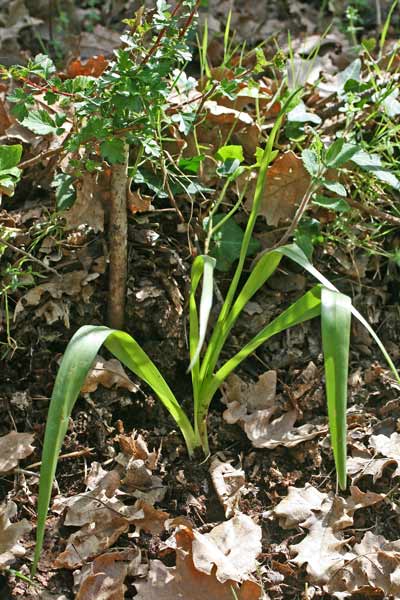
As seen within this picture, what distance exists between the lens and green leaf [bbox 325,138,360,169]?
175cm

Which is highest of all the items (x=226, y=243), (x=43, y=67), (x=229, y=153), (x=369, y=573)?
(x=43, y=67)

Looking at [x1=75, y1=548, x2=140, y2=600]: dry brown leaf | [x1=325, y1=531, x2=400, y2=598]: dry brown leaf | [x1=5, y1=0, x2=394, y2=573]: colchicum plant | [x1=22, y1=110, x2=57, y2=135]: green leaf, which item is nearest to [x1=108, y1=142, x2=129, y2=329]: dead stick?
[x1=5, y1=0, x2=394, y2=573]: colchicum plant

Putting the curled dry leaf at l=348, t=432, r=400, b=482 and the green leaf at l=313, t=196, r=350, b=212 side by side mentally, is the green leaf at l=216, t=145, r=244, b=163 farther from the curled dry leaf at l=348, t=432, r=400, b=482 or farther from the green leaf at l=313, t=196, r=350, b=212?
the curled dry leaf at l=348, t=432, r=400, b=482

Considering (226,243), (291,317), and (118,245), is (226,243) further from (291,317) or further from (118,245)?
(291,317)

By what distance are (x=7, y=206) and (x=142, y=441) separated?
0.73 metres

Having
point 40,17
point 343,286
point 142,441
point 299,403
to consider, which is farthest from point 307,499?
point 40,17

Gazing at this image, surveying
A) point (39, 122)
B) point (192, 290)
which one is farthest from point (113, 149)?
point (192, 290)

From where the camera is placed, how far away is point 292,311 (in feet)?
4.97

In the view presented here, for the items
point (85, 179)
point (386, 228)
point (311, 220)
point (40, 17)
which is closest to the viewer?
point (85, 179)

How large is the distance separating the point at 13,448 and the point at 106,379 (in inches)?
10.4

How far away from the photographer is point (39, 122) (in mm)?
1630

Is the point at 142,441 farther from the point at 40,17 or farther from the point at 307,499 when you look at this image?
the point at 40,17

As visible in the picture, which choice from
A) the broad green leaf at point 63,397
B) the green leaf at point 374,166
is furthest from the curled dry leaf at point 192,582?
the green leaf at point 374,166

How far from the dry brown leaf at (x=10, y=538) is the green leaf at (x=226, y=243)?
79 centimetres
